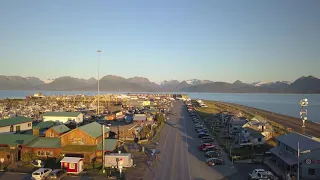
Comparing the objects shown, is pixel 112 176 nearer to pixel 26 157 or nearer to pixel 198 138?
pixel 26 157

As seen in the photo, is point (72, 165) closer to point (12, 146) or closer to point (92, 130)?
point (92, 130)

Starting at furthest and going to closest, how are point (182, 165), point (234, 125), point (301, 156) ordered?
point (234, 125), point (182, 165), point (301, 156)

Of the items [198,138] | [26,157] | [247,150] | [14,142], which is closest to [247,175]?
[247,150]

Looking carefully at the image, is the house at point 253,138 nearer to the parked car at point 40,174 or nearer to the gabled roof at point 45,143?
the gabled roof at point 45,143

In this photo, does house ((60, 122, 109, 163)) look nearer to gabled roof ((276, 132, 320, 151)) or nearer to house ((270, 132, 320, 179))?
house ((270, 132, 320, 179))

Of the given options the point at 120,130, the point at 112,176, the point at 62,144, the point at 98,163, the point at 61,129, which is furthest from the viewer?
the point at 120,130

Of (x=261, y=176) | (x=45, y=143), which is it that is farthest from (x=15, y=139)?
(x=261, y=176)
